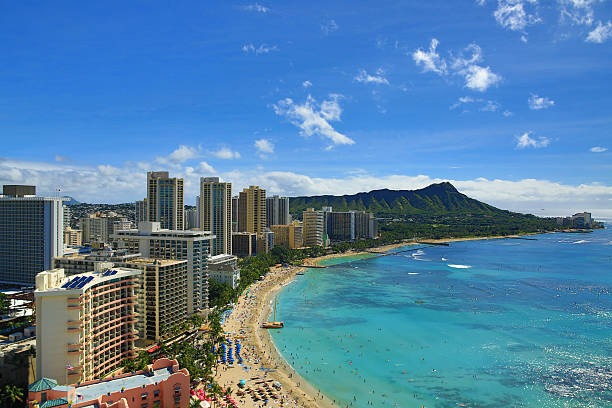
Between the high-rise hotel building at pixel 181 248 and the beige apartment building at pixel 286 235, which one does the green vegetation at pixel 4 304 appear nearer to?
the high-rise hotel building at pixel 181 248

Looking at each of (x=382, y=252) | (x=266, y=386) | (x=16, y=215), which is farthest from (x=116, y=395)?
(x=382, y=252)

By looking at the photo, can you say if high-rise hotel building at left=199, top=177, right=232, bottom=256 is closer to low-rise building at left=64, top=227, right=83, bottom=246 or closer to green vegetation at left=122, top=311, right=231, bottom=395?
low-rise building at left=64, top=227, right=83, bottom=246

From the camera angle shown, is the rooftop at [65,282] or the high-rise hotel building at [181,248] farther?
the high-rise hotel building at [181,248]

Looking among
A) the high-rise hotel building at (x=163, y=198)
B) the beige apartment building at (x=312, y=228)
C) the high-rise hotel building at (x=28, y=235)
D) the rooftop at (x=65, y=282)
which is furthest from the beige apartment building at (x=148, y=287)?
the beige apartment building at (x=312, y=228)

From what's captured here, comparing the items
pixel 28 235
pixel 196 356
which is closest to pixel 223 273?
pixel 196 356

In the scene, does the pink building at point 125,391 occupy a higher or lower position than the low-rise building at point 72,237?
lower

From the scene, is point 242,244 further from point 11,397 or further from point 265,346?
point 11,397

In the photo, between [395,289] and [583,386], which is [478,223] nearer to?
[395,289]
